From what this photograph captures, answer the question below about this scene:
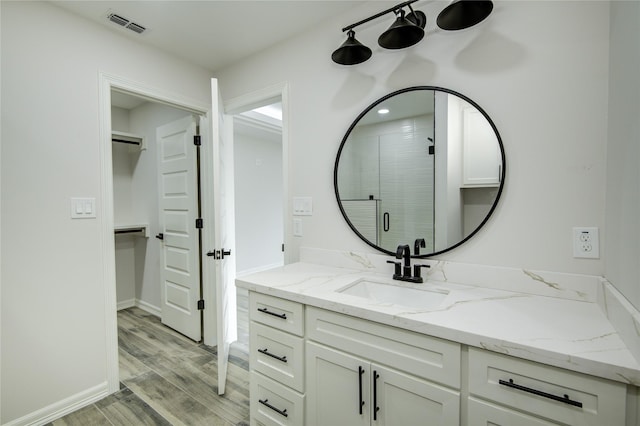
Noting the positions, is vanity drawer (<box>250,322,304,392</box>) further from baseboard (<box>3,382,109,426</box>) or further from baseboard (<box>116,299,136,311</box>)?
baseboard (<box>116,299,136,311</box>)

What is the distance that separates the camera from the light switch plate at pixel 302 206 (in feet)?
6.63

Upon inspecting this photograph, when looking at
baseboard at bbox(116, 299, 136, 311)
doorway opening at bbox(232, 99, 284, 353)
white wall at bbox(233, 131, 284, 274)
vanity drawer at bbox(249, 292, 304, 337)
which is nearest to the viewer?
vanity drawer at bbox(249, 292, 304, 337)

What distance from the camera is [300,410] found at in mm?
1344

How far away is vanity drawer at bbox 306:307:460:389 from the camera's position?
0.97m

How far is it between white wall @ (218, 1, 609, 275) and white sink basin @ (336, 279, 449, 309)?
9.2 inches

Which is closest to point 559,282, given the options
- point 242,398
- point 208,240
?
point 242,398

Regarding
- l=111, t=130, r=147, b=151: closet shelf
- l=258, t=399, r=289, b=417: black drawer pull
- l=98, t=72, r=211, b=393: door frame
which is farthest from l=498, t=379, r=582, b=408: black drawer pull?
l=111, t=130, r=147, b=151: closet shelf

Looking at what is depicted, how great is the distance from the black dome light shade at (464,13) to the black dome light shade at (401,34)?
118 mm

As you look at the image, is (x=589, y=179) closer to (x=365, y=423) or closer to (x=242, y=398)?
(x=365, y=423)

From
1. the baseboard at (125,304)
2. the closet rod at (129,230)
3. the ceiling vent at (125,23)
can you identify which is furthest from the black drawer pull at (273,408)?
the baseboard at (125,304)

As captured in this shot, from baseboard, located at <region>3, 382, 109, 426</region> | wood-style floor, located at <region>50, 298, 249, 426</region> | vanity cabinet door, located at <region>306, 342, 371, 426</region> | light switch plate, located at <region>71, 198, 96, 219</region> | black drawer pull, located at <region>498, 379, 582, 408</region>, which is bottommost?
wood-style floor, located at <region>50, 298, 249, 426</region>

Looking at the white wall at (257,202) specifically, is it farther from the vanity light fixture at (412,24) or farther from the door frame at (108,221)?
the vanity light fixture at (412,24)

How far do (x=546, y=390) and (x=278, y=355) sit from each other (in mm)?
1056

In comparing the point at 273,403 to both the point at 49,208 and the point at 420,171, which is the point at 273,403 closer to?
the point at 420,171
